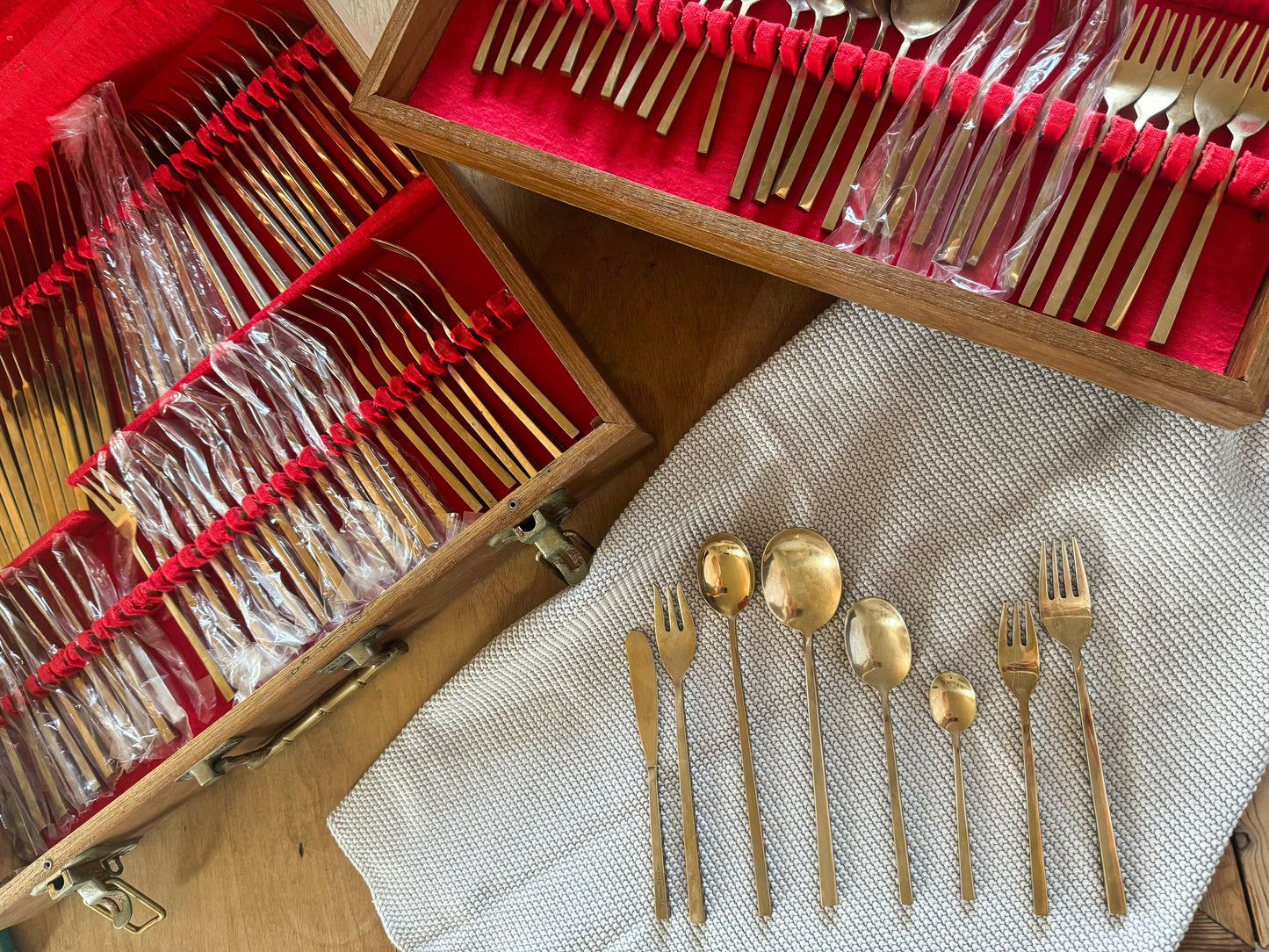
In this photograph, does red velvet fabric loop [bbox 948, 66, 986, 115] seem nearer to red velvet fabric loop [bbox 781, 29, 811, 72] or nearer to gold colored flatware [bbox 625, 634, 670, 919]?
red velvet fabric loop [bbox 781, 29, 811, 72]

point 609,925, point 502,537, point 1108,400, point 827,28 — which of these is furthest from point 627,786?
point 827,28

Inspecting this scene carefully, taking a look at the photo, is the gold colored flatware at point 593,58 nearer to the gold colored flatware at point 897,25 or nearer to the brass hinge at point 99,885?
the gold colored flatware at point 897,25

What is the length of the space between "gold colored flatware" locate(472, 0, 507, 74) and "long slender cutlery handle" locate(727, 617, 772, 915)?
0.54 metres

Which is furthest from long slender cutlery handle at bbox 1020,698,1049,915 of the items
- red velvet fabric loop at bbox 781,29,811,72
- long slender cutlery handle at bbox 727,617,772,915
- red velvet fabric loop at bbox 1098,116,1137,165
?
red velvet fabric loop at bbox 781,29,811,72

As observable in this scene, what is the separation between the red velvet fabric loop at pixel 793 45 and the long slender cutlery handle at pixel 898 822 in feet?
1.78

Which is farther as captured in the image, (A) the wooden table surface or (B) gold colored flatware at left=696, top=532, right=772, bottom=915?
(A) the wooden table surface

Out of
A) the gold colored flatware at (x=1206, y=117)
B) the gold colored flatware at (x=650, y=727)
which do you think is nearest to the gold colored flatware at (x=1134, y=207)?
the gold colored flatware at (x=1206, y=117)

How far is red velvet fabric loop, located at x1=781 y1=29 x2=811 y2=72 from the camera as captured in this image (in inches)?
24.9

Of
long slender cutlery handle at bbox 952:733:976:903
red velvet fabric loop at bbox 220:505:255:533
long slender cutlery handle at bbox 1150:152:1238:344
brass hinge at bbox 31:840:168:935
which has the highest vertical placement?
long slender cutlery handle at bbox 1150:152:1238:344

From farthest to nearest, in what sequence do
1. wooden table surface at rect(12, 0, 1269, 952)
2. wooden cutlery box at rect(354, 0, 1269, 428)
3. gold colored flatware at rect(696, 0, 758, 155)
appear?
wooden table surface at rect(12, 0, 1269, 952)
gold colored flatware at rect(696, 0, 758, 155)
wooden cutlery box at rect(354, 0, 1269, 428)

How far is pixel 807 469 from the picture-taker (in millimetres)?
809

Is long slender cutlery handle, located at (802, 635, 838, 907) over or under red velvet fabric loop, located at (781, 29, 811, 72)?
under

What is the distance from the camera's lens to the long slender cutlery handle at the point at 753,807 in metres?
0.77

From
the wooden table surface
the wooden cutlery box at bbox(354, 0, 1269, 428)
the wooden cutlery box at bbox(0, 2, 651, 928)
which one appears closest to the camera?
the wooden cutlery box at bbox(354, 0, 1269, 428)
